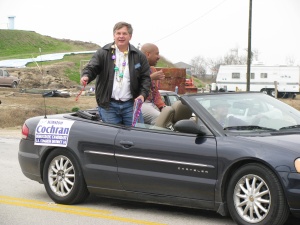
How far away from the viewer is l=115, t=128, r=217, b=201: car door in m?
6.02

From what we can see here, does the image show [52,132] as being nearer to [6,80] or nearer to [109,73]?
[109,73]

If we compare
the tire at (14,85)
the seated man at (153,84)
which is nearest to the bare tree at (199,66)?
the tire at (14,85)

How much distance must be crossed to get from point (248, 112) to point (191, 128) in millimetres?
715

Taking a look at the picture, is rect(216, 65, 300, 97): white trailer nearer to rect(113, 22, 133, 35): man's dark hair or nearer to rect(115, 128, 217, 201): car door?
rect(113, 22, 133, 35): man's dark hair

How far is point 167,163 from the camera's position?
20.5 ft

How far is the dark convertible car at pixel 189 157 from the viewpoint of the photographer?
18.5 feet

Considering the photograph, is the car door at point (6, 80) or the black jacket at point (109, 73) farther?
the car door at point (6, 80)

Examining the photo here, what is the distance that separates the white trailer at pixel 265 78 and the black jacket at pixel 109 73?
4547cm

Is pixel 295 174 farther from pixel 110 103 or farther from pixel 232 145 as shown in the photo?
pixel 110 103

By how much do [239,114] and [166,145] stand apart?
0.82m

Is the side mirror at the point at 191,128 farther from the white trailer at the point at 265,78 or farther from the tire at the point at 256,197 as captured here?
the white trailer at the point at 265,78

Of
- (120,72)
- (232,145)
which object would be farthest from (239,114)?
(120,72)

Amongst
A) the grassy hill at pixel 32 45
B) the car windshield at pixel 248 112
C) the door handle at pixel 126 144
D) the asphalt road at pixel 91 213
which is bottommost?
the asphalt road at pixel 91 213

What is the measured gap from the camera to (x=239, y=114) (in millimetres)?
6473
